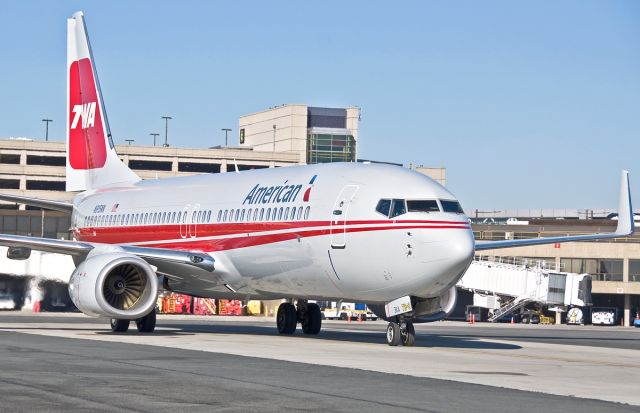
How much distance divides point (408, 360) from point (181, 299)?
47.2 meters

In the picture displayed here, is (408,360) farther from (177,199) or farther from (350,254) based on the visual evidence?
(177,199)

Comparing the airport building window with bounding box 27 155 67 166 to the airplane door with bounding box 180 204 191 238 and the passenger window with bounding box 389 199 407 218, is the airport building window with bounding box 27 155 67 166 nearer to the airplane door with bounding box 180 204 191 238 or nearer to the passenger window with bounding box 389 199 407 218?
the airplane door with bounding box 180 204 191 238

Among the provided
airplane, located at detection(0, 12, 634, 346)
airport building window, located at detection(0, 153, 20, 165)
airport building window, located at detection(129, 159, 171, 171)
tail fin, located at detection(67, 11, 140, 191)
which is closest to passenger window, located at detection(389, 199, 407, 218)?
airplane, located at detection(0, 12, 634, 346)

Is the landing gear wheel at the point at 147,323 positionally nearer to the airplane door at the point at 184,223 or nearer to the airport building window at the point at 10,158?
the airplane door at the point at 184,223

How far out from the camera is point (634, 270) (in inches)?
3871

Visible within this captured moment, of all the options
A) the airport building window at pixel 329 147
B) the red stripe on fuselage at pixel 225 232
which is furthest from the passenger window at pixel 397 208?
the airport building window at pixel 329 147

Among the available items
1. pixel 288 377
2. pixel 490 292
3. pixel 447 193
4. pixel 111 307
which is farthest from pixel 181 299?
pixel 288 377

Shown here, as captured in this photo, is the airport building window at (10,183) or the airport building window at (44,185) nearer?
the airport building window at (10,183)

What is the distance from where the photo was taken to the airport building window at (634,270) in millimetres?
98000

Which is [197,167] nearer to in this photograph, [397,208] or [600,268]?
[600,268]

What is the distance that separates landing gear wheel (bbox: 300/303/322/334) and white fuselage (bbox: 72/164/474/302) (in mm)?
2014

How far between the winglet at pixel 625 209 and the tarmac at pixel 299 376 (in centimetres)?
524

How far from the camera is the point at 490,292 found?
82000 millimetres

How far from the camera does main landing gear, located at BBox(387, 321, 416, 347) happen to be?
96.1ft
